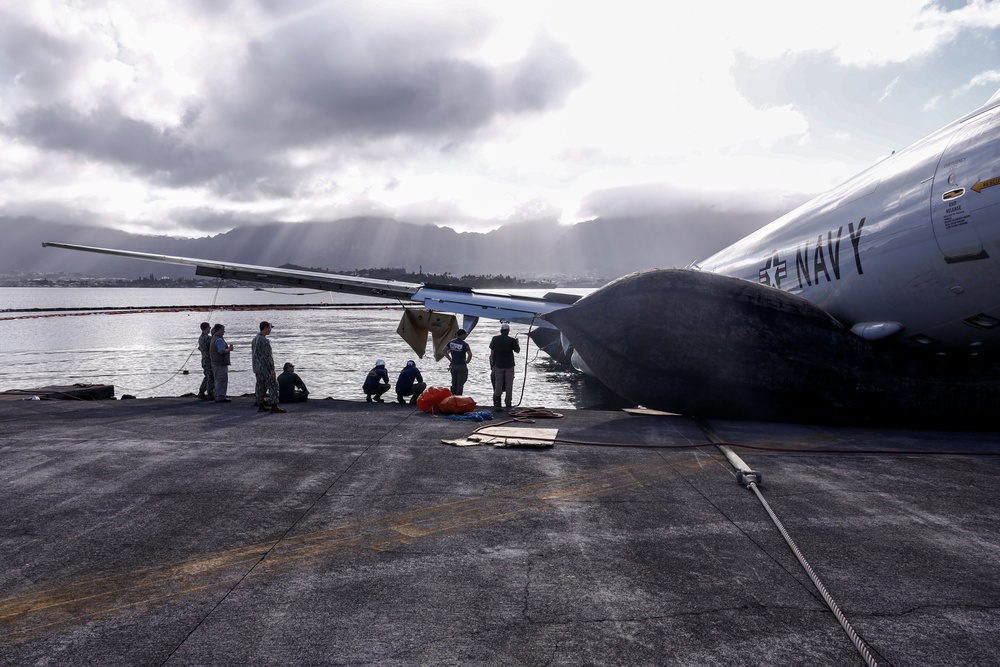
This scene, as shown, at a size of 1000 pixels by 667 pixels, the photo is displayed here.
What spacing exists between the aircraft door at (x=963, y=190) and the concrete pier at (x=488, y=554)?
3.96 metres

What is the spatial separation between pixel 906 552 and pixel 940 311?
24.7ft

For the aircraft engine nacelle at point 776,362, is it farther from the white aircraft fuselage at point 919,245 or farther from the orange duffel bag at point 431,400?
the orange duffel bag at point 431,400

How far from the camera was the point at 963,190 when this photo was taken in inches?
416

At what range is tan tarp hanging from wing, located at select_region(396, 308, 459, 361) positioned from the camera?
2058 cm

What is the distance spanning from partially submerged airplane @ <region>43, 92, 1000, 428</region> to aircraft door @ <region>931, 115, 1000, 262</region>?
0.20ft

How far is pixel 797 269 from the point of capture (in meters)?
14.9

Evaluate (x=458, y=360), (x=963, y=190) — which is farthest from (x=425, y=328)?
(x=963, y=190)

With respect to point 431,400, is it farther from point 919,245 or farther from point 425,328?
point 919,245

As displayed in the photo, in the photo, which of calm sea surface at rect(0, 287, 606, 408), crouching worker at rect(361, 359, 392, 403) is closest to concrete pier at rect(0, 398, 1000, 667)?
crouching worker at rect(361, 359, 392, 403)

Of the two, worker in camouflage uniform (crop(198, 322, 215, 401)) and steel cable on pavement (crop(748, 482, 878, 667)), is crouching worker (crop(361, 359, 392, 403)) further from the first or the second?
steel cable on pavement (crop(748, 482, 878, 667))

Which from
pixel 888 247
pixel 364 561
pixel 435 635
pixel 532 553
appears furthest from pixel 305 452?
pixel 888 247

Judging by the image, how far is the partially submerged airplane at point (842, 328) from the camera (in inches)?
455

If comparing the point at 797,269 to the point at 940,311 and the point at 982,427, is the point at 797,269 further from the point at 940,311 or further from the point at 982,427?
the point at 982,427

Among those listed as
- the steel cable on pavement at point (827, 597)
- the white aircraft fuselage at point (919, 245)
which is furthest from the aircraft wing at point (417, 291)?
the steel cable on pavement at point (827, 597)
